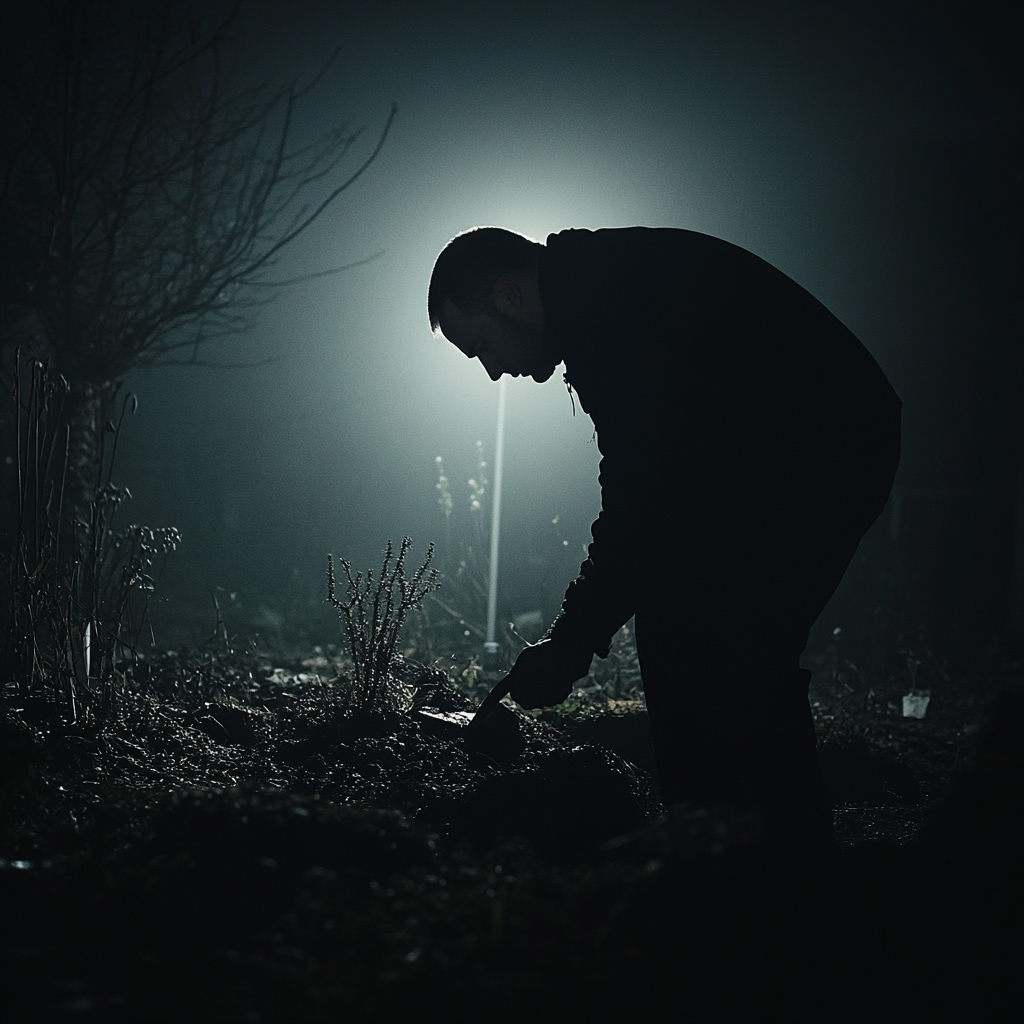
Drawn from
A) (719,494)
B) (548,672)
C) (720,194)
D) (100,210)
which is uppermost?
(720,194)

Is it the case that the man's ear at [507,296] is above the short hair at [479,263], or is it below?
below

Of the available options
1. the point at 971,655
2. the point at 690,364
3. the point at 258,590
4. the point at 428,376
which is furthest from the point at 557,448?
the point at 690,364

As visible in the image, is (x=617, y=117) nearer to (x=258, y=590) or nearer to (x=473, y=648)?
(x=473, y=648)

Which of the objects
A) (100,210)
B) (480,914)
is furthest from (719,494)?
(100,210)

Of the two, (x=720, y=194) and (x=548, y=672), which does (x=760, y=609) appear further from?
(x=720, y=194)

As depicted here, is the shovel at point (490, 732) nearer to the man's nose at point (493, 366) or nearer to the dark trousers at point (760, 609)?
the dark trousers at point (760, 609)

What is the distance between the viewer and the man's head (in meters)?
2.17

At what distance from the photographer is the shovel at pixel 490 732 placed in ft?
8.52

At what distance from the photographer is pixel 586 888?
1.24m

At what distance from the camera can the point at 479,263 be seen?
2.17 meters

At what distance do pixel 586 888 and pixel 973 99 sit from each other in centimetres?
846

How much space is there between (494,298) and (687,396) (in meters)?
0.59

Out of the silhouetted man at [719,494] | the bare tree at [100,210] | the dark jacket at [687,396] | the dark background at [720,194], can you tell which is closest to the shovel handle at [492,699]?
the silhouetted man at [719,494]

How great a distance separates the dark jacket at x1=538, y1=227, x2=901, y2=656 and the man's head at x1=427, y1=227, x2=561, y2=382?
17 centimetres
